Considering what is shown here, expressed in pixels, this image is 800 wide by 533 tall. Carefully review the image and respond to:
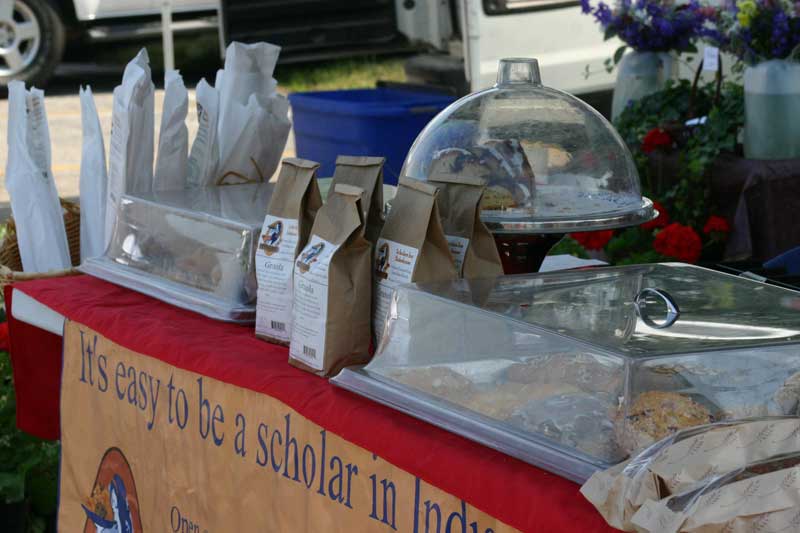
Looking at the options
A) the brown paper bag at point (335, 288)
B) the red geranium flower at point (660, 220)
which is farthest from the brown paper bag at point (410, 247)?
the red geranium flower at point (660, 220)

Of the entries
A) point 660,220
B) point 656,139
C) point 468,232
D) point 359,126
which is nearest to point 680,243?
point 660,220

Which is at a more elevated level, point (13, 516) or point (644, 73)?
point (644, 73)

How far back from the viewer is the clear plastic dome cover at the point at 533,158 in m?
1.76

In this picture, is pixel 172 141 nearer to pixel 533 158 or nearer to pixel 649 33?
pixel 533 158

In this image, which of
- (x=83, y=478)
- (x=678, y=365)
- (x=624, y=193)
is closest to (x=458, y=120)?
(x=624, y=193)

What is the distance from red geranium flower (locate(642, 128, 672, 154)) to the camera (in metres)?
4.10

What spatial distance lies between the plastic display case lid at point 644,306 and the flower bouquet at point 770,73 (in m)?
2.40

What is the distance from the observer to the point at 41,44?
8211 mm

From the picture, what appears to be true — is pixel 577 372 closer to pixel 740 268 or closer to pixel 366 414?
pixel 366 414

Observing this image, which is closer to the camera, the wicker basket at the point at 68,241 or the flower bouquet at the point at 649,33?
the wicker basket at the point at 68,241

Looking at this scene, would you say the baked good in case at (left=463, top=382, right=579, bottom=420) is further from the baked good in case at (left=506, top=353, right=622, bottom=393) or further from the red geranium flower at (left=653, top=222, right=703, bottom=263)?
the red geranium flower at (left=653, top=222, right=703, bottom=263)

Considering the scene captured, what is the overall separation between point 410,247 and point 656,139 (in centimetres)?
277

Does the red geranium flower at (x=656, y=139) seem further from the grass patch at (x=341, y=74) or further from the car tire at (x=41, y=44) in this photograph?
the car tire at (x=41, y=44)

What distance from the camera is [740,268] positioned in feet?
6.52
